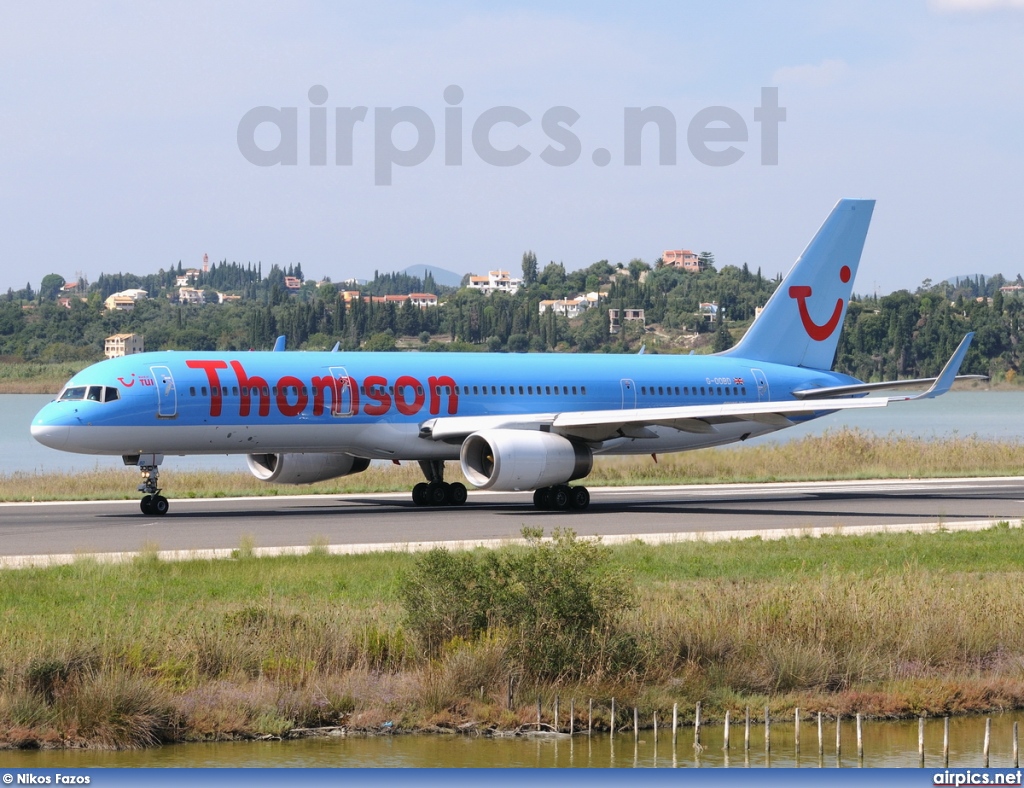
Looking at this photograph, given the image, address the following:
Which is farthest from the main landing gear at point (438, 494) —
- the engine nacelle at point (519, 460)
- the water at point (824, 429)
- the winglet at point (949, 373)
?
the water at point (824, 429)

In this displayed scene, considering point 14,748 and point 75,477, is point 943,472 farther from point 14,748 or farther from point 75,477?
point 14,748

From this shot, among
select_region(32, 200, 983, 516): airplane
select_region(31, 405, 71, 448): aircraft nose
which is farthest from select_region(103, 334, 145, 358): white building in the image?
select_region(31, 405, 71, 448): aircraft nose

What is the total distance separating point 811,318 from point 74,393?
22.1 m

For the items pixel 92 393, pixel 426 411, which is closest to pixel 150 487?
pixel 92 393

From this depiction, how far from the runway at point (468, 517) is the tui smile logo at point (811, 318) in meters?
4.59

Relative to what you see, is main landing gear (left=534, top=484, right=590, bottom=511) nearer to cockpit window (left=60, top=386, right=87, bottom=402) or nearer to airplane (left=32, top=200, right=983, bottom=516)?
airplane (left=32, top=200, right=983, bottom=516)

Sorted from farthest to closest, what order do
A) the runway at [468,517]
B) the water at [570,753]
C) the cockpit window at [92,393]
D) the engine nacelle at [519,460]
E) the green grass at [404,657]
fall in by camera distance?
the engine nacelle at [519,460] → the cockpit window at [92,393] → the runway at [468,517] → the green grass at [404,657] → the water at [570,753]

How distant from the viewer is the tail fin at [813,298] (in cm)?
4500

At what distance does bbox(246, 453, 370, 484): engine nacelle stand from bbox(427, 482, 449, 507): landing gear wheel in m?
1.80

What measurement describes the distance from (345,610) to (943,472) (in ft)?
121

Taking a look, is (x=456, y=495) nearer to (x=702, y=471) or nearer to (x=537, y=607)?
(x=702, y=471)

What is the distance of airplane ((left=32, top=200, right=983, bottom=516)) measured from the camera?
3325 cm

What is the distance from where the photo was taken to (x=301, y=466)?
37875 mm

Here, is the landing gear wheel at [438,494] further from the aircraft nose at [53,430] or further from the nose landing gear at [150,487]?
the aircraft nose at [53,430]
